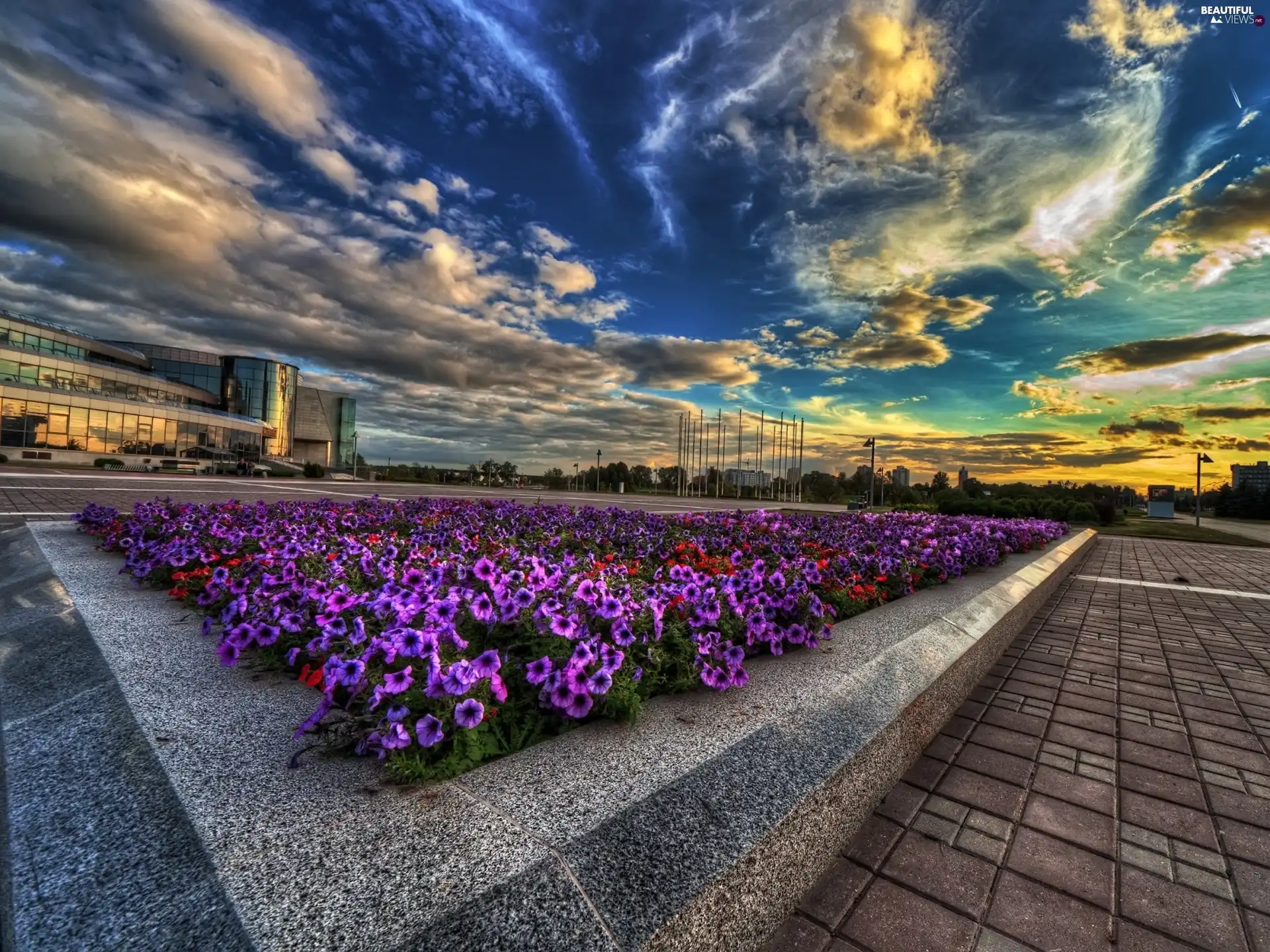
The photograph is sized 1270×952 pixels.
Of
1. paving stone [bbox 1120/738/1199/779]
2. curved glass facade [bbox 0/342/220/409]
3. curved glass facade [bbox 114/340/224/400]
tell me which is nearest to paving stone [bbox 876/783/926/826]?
paving stone [bbox 1120/738/1199/779]

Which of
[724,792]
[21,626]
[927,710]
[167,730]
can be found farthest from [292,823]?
[21,626]

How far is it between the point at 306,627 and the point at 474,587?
0.73m

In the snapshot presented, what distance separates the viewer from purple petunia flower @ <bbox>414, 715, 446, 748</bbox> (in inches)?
61.6

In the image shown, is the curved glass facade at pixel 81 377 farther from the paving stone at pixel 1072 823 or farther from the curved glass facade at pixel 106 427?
the paving stone at pixel 1072 823

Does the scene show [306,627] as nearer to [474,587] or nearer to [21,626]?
[474,587]

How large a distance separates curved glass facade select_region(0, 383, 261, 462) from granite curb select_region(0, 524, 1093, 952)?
4516cm

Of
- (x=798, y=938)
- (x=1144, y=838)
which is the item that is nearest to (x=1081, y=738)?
(x=1144, y=838)

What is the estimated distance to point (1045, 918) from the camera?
164cm

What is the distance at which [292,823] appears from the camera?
132 cm

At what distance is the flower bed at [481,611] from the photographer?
1744 mm

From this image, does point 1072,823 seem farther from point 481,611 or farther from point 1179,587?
point 1179,587

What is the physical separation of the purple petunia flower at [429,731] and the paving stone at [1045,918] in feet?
5.25

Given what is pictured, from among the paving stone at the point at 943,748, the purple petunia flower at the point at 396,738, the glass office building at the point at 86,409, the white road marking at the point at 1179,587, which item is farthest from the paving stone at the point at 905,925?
the glass office building at the point at 86,409

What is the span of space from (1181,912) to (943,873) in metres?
0.64
